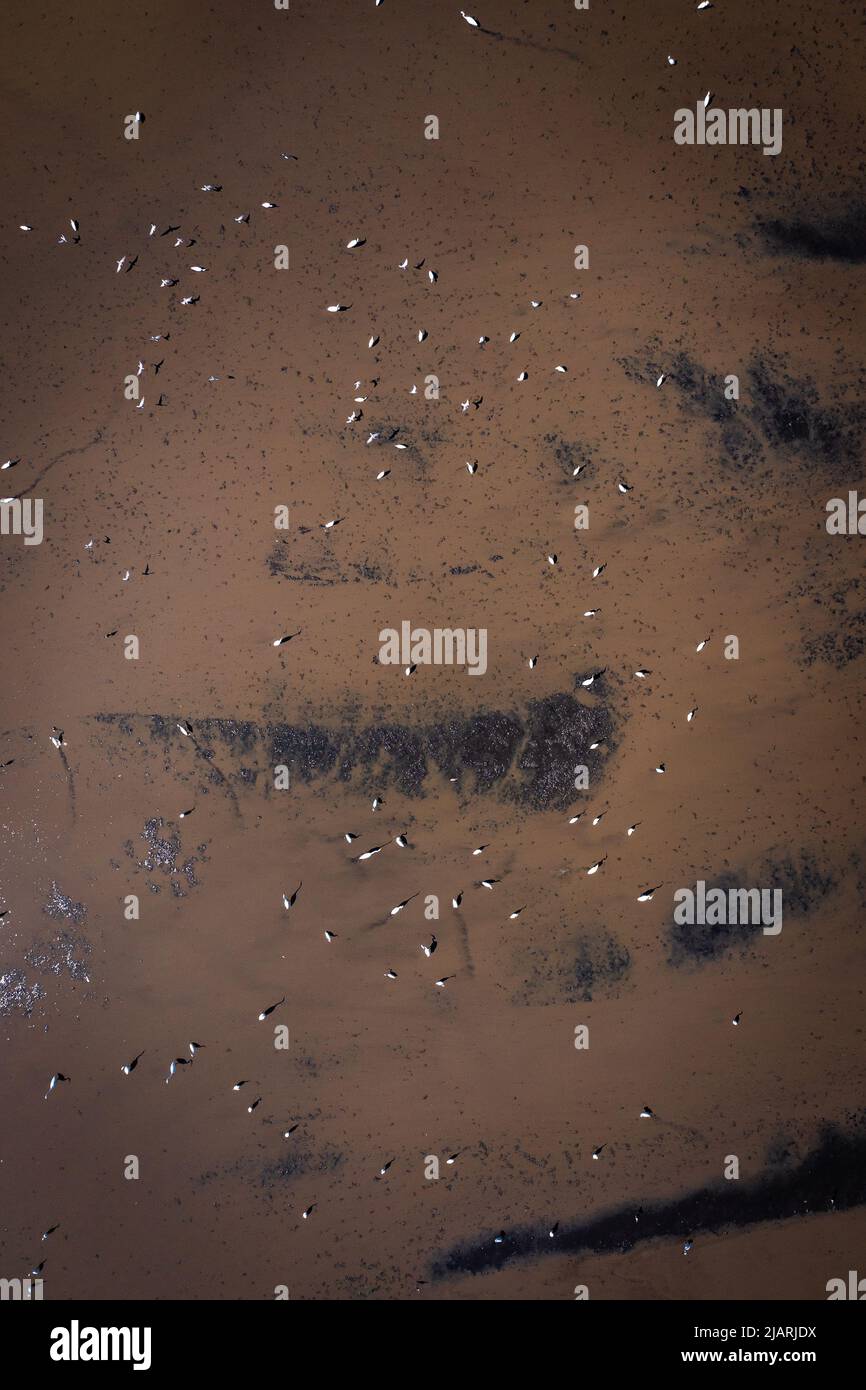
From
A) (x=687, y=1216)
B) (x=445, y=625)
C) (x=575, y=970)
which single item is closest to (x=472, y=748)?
(x=445, y=625)

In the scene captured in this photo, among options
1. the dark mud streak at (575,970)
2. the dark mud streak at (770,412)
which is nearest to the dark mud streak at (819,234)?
the dark mud streak at (770,412)

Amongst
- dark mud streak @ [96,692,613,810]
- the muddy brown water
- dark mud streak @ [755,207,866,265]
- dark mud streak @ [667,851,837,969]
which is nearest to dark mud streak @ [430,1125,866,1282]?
the muddy brown water

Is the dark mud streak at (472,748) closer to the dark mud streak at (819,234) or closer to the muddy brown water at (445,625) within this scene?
the muddy brown water at (445,625)

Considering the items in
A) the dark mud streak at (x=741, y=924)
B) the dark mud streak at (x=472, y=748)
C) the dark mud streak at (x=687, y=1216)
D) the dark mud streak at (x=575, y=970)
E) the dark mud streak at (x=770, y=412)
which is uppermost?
the dark mud streak at (x=770, y=412)

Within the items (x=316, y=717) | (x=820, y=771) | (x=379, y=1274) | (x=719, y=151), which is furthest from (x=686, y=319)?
(x=379, y=1274)

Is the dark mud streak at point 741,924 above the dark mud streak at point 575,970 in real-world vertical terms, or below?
above

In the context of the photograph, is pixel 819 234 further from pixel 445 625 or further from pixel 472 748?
pixel 472 748
